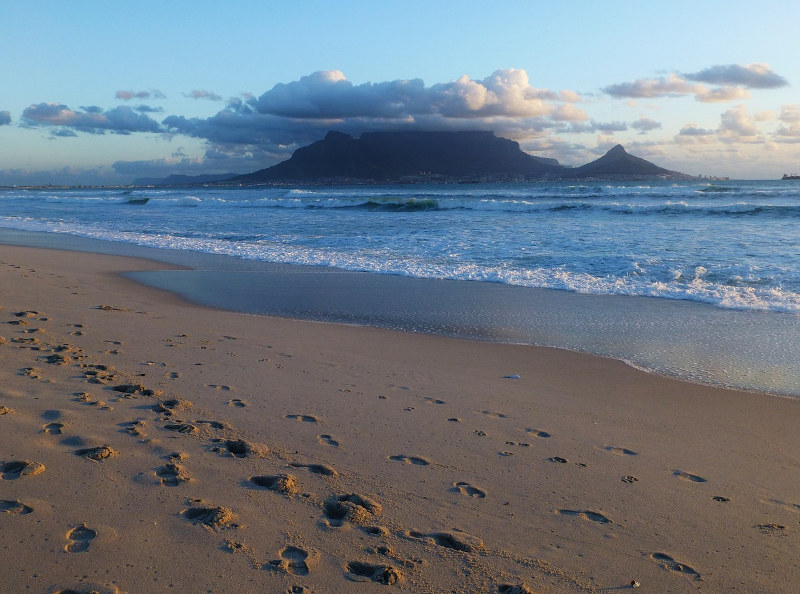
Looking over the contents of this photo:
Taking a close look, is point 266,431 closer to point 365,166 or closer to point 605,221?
point 605,221

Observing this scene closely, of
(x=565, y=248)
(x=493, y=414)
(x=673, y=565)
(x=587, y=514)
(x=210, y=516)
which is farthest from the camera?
(x=565, y=248)

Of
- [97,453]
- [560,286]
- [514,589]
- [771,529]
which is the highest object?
[97,453]

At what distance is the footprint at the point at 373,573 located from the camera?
236 cm

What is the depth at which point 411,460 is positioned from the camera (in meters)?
3.49

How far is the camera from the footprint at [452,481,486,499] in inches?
122

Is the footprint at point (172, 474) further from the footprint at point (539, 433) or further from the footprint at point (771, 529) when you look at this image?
the footprint at point (771, 529)

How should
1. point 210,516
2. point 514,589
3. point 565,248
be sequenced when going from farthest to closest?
point 565,248
point 210,516
point 514,589

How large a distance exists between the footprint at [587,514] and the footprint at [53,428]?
9.20 ft

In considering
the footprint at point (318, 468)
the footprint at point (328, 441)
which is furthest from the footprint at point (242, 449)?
the footprint at point (328, 441)

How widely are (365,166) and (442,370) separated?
15326 centimetres

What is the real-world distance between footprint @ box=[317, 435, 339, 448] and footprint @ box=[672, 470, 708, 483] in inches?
77.6

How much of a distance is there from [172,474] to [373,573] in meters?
1.26

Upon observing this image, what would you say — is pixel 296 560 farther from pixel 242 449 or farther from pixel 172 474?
pixel 242 449

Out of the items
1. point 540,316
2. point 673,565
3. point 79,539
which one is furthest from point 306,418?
point 540,316
